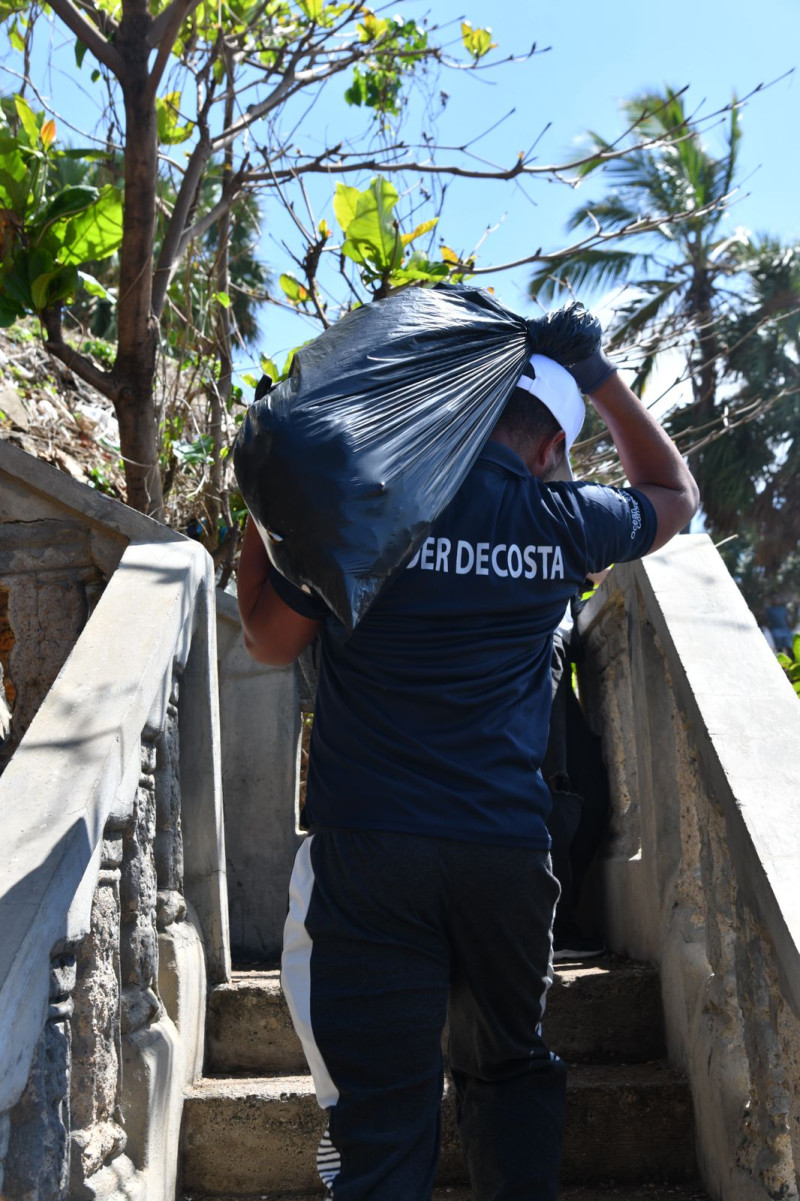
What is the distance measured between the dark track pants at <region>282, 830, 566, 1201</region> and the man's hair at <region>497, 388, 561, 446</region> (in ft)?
2.34

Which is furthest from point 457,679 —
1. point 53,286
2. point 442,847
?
point 53,286

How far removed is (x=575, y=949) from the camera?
361 cm

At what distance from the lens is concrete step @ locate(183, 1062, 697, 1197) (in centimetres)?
275

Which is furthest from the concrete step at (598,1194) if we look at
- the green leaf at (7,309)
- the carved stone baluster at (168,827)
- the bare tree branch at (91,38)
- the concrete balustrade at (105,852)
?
the bare tree branch at (91,38)

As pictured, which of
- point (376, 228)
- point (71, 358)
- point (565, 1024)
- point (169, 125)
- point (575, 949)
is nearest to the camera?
point (565, 1024)

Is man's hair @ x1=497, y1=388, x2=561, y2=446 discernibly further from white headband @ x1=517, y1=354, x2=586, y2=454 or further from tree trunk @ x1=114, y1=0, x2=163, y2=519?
tree trunk @ x1=114, y1=0, x2=163, y2=519

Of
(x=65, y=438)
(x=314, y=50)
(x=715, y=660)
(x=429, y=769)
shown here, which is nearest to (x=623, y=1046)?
(x=715, y=660)

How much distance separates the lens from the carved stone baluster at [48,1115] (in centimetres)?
168

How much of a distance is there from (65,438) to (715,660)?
402cm

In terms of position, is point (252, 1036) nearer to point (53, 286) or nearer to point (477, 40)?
point (53, 286)

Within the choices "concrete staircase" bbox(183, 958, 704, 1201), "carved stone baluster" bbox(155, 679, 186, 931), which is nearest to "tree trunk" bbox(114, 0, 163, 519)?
"carved stone baluster" bbox(155, 679, 186, 931)

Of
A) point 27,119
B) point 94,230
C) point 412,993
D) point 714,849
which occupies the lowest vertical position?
point 412,993

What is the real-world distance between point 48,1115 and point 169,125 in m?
4.49

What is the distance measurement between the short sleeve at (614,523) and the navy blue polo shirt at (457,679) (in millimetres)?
10
